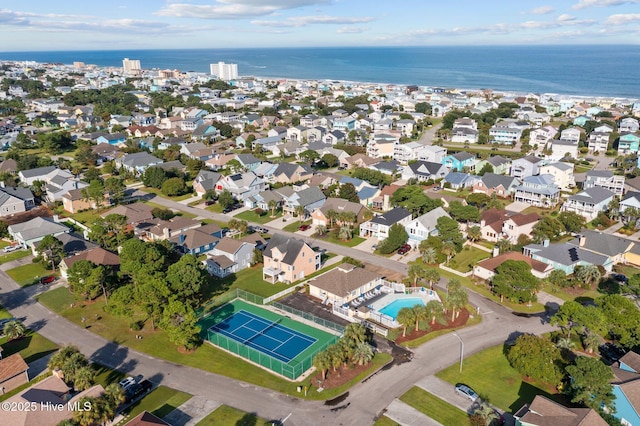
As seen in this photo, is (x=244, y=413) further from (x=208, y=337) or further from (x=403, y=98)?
(x=403, y=98)

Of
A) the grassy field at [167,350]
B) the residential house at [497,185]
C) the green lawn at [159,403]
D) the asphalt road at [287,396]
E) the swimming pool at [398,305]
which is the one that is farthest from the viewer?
the residential house at [497,185]

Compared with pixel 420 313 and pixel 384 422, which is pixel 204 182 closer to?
pixel 420 313

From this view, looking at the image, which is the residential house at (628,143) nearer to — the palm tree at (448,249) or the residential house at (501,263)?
the residential house at (501,263)

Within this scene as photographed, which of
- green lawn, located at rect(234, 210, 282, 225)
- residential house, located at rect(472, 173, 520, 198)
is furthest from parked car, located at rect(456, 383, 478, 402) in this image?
residential house, located at rect(472, 173, 520, 198)

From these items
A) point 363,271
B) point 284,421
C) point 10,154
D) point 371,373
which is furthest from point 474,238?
point 10,154

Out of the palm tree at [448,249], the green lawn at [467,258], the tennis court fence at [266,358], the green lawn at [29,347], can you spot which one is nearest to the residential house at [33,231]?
the green lawn at [29,347]

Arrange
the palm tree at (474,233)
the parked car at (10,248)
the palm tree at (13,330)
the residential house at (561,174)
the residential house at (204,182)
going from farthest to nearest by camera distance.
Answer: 1. the residential house at (561,174)
2. the residential house at (204,182)
3. the palm tree at (474,233)
4. the parked car at (10,248)
5. the palm tree at (13,330)

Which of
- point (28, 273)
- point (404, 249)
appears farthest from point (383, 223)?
point (28, 273)
